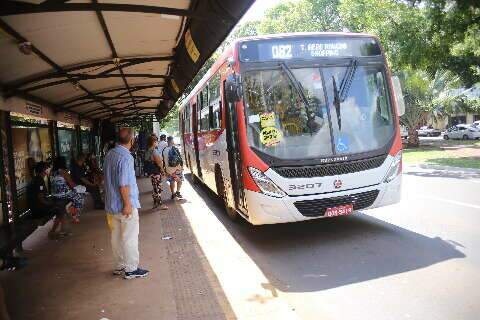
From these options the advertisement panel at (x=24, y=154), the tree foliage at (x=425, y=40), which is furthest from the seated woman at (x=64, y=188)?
the tree foliage at (x=425, y=40)

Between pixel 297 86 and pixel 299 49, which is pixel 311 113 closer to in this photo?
pixel 297 86

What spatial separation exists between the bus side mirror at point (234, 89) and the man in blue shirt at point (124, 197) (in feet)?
5.36

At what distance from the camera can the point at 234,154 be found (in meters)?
7.42

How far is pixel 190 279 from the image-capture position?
5.73 metres

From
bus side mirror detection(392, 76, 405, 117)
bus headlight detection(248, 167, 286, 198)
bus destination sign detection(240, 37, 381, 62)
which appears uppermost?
bus destination sign detection(240, 37, 381, 62)

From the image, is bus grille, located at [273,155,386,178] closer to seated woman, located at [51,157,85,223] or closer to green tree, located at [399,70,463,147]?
seated woman, located at [51,157,85,223]

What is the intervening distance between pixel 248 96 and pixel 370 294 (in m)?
3.42

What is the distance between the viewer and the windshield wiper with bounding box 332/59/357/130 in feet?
22.7

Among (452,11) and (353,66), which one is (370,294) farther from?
(452,11)

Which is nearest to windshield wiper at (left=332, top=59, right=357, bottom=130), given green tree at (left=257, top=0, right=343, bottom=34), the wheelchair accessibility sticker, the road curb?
the wheelchair accessibility sticker

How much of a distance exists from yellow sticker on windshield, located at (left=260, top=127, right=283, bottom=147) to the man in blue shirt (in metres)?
1.99

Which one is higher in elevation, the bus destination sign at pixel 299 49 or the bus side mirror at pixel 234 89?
the bus destination sign at pixel 299 49

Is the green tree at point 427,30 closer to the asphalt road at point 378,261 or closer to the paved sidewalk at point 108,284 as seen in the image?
the asphalt road at point 378,261

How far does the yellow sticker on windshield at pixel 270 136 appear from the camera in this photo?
6.76 metres
